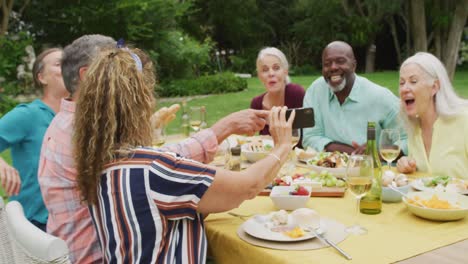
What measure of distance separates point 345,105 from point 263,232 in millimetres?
2264

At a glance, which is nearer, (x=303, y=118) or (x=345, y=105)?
(x=303, y=118)

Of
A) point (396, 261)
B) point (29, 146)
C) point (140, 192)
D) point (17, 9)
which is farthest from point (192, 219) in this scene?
Result: point (17, 9)

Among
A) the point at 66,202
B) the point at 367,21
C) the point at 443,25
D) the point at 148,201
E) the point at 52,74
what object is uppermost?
the point at 367,21

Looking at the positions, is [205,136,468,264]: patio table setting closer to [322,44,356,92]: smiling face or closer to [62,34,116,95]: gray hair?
[62,34,116,95]: gray hair

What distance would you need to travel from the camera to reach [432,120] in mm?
2801

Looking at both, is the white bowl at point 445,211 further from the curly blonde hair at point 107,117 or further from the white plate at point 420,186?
the curly blonde hair at point 107,117

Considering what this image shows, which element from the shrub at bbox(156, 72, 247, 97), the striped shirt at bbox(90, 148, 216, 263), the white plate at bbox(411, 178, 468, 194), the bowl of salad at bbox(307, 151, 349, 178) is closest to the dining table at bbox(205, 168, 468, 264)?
the white plate at bbox(411, 178, 468, 194)

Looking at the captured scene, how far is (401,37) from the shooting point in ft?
81.6

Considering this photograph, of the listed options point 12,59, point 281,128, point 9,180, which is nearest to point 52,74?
point 9,180

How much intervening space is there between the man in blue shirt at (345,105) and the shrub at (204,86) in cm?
1075

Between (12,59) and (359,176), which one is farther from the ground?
(12,59)

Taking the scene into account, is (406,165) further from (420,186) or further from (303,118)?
(303,118)

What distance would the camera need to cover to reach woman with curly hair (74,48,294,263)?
154cm

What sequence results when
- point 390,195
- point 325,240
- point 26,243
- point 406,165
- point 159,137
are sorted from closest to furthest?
point 26,243, point 325,240, point 390,195, point 406,165, point 159,137
